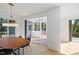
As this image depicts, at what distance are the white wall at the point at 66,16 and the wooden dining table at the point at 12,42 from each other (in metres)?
1.00

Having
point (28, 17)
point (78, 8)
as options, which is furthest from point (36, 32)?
point (78, 8)

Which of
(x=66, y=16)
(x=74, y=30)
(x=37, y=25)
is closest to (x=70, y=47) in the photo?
(x=74, y=30)

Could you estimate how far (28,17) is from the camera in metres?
2.65

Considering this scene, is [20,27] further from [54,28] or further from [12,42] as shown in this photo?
[54,28]

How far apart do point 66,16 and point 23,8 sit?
970 mm

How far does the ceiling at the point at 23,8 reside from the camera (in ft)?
7.90

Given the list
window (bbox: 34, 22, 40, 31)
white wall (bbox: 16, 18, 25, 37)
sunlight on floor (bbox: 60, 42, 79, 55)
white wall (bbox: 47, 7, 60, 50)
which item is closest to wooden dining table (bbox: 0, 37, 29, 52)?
white wall (bbox: 16, 18, 25, 37)

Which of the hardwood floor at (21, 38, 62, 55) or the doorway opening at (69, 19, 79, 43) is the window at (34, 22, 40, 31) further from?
the doorway opening at (69, 19, 79, 43)

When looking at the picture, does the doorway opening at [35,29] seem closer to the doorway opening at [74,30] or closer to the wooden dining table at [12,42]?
the wooden dining table at [12,42]

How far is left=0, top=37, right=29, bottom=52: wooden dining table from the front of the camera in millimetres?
2303

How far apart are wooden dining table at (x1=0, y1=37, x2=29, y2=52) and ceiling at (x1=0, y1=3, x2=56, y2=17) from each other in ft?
1.54

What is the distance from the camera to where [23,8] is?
254cm

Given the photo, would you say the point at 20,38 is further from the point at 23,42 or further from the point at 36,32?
the point at 36,32
